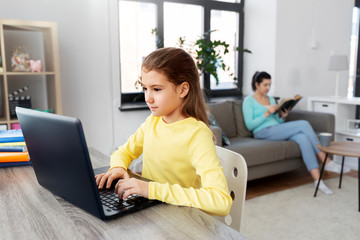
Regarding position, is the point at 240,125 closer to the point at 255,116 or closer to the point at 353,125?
the point at 255,116

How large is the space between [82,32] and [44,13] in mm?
342

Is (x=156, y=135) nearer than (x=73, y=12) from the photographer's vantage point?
Yes

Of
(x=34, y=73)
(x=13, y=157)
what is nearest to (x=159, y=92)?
(x=13, y=157)

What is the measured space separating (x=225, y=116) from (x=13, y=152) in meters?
2.39

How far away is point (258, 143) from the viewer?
3.00m

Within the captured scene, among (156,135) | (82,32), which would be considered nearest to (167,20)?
(82,32)

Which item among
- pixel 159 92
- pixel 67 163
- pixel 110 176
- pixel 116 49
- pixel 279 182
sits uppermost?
pixel 116 49

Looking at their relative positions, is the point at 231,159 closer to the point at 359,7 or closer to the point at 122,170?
the point at 122,170

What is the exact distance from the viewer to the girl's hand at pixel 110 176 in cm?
99

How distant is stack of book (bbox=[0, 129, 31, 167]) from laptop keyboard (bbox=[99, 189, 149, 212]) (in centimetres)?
48

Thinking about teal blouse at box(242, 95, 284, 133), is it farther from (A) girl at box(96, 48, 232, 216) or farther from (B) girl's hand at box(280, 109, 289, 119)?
(A) girl at box(96, 48, 232, 216)

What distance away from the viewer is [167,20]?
12.0 feet

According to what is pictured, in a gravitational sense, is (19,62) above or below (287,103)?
above

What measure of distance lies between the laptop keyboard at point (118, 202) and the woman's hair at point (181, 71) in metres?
0.34
